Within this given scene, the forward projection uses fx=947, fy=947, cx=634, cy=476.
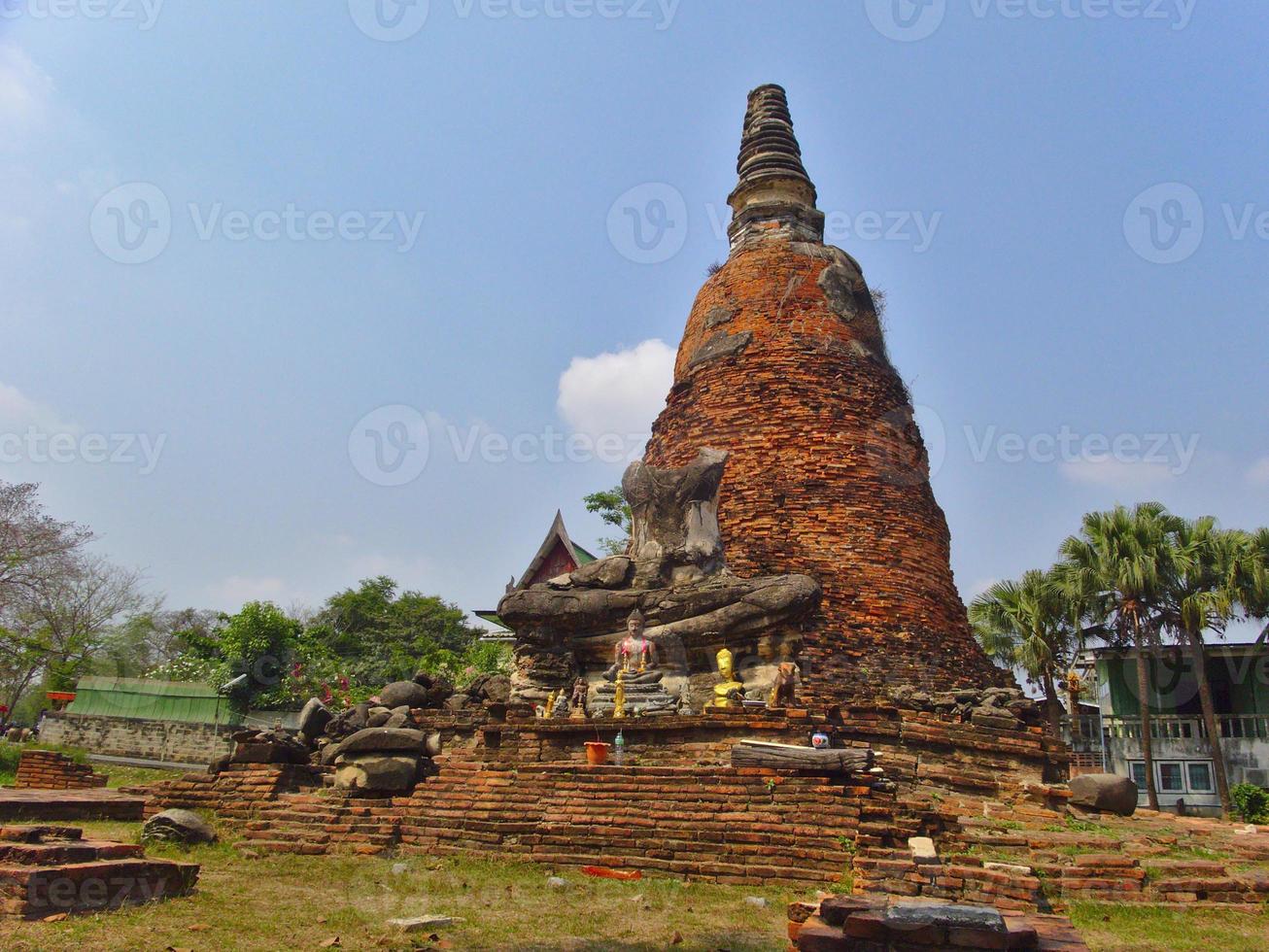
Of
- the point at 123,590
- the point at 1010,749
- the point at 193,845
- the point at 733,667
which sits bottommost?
the point at 193,845

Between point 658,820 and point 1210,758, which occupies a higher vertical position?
point 1210,758

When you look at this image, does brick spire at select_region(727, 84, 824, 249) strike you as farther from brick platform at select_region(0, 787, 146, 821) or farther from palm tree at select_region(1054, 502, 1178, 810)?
brick platform at select_region(0, 787, 146, 821)

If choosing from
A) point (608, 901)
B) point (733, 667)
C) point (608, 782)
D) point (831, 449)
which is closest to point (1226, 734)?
point (831, 449)

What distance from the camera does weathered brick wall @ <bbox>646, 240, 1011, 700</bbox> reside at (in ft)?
50.5

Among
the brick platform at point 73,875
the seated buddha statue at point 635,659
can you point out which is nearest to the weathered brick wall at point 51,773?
the seated buddha statue at point 635,659

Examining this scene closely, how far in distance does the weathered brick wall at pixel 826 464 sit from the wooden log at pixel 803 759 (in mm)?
4619

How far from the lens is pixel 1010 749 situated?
12359mm

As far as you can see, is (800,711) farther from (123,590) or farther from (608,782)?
(123,590)

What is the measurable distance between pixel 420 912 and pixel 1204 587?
20088 mm

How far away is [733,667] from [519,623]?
12.1ft

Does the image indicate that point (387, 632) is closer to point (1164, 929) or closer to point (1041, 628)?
point (1041, 628)

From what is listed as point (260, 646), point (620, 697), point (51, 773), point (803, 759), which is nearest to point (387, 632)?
point (260, 646)

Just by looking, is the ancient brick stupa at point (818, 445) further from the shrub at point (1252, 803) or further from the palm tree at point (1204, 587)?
the shrub at point (1252, 803)

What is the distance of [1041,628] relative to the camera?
22.7 meters
